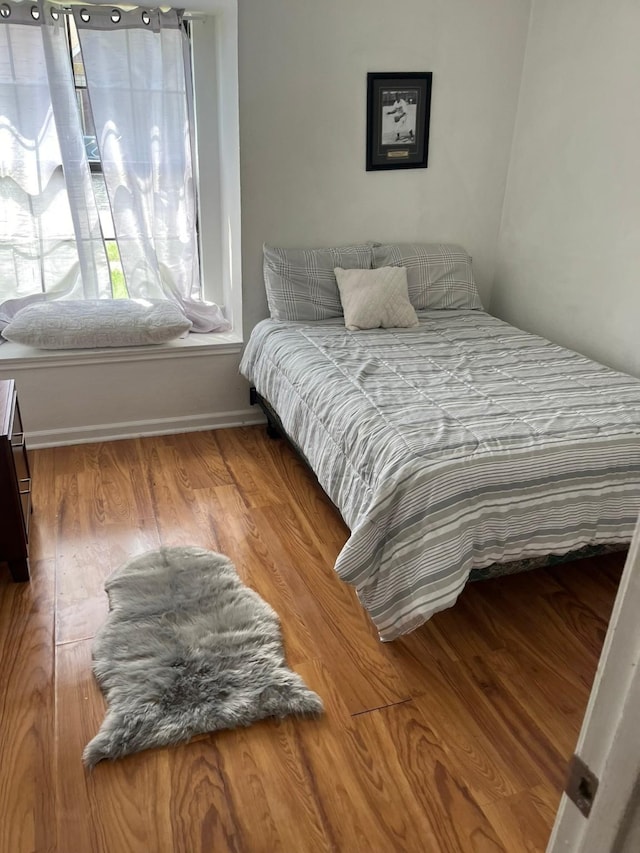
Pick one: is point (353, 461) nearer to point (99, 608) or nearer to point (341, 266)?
point (99, 608)

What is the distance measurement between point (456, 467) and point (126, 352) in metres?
1.92

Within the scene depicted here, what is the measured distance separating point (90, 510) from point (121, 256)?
1.37 metres

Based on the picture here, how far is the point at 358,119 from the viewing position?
10.2ft

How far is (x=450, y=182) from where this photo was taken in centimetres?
336

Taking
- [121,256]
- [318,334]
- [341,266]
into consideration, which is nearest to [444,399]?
[318,334]

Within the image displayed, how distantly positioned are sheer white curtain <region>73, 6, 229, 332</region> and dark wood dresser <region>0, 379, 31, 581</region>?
4.16 ft

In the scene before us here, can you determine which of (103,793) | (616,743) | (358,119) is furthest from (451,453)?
(358,119)

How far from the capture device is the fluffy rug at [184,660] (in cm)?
163

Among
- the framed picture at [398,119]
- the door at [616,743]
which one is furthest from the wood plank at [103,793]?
the framed picture at [398,119]

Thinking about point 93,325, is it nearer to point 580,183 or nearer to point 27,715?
point 27,715

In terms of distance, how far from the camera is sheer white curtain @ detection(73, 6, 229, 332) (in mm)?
2949

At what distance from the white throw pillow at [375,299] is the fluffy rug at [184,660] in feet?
4.53

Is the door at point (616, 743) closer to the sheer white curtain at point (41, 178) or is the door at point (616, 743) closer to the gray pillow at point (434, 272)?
the gray pillow at point (434, 272)

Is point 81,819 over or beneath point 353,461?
beneath
